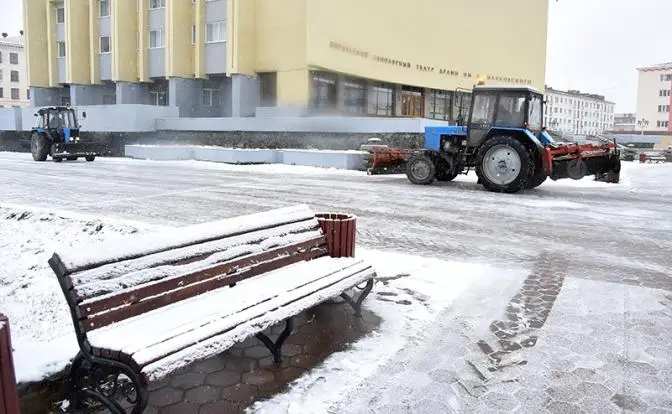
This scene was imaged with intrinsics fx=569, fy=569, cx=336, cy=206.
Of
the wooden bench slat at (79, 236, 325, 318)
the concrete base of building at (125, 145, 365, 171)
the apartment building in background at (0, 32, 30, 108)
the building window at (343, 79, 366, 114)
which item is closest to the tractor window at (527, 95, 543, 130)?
the concrete base of building at (125, 145, 365, 171)

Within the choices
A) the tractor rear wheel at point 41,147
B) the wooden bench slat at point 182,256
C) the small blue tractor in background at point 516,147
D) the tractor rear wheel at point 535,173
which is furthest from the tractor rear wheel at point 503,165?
the tractor rear wheel at point 41,147

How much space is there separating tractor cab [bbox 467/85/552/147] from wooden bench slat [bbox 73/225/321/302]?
36.8 ft

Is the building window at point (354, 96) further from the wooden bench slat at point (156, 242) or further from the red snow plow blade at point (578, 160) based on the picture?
the wooden bench slat at point (156, 242)

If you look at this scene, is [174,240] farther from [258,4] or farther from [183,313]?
[258,4]

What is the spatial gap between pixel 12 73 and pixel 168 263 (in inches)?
4298

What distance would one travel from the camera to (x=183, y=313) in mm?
3752

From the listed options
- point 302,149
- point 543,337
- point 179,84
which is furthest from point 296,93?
point 543,337

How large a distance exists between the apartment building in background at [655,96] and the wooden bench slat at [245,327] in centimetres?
11136

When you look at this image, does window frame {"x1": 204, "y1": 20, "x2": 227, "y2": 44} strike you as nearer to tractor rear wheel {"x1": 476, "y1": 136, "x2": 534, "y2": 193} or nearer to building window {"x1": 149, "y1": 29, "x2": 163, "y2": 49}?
building window {"x1": 149, "y1": 29, "x2": 163, "y2": 49}

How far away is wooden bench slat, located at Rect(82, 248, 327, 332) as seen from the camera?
333 centimetres

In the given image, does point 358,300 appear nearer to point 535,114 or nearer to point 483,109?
point 483,109

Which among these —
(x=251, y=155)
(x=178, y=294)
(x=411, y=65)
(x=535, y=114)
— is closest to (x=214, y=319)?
(x=178, y=294)

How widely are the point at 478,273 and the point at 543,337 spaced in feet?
6.62

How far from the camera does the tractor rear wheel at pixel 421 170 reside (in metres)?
16.7
